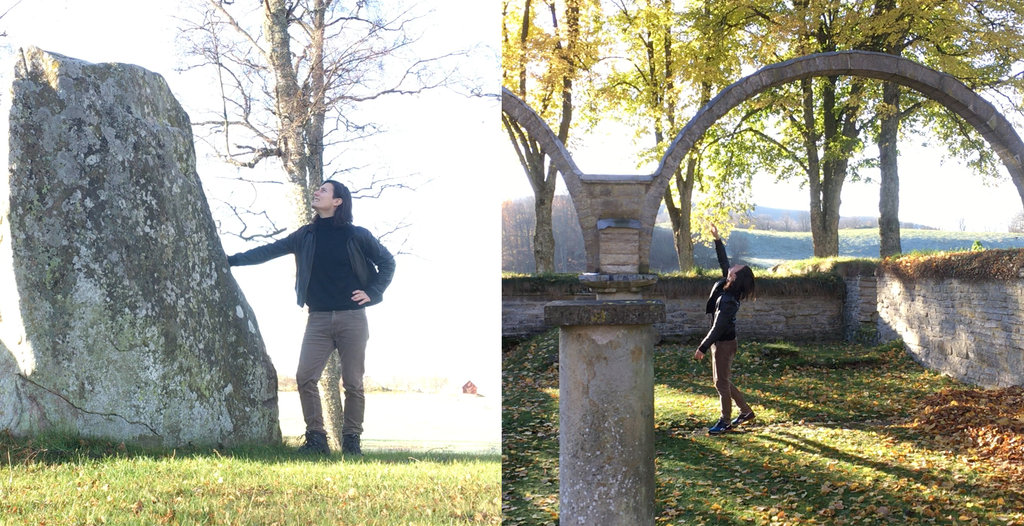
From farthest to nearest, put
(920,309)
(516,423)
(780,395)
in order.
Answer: (920,309) < (780,395) < (516,423)

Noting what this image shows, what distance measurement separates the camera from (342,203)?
5.36 metres

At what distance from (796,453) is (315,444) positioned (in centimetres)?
478

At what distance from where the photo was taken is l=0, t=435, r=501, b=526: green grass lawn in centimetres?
458

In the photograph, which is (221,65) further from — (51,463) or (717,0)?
(717,0)

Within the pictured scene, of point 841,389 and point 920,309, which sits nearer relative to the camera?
point 841,389

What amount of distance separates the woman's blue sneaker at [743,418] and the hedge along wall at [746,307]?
5302 millimetres

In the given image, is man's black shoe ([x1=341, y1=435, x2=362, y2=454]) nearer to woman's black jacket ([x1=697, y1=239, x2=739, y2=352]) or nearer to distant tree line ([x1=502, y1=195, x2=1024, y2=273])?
woman's black jacket ([x1=697, y1=239, x2=739, y2=352])

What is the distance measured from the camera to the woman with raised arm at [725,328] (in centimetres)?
805

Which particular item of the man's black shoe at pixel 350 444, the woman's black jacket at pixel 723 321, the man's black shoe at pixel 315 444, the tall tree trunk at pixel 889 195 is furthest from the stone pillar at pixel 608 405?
the tall tree trunk at pixel 889 195

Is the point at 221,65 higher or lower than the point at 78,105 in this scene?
higher

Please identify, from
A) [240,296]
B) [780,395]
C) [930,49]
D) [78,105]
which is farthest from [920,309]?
[78,105]

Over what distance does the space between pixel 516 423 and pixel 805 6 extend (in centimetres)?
1077

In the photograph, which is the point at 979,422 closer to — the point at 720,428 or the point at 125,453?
the point at 720,428

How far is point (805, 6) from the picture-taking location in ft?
52.7
